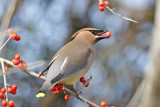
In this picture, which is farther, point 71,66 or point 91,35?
point 91,35

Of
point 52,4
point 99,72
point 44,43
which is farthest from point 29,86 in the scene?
point 52,4

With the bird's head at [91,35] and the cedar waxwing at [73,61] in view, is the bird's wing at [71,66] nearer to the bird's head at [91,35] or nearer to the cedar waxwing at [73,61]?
the cedar waxwing at [73,61]

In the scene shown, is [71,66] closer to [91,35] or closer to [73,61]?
[73,61]

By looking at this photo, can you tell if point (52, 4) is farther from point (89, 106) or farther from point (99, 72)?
point (89, 106)

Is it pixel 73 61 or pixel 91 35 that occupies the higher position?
pixel 91 35

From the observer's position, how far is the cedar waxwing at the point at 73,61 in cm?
332

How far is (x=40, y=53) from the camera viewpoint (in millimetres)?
6664

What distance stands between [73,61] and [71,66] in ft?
0.32

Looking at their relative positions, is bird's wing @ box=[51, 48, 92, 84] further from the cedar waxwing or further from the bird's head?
the bird's head

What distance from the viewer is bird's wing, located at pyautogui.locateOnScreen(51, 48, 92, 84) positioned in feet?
10.9

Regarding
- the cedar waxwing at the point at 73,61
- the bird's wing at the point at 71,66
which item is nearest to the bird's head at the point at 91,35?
the cedar waxwing at the point at 73,61

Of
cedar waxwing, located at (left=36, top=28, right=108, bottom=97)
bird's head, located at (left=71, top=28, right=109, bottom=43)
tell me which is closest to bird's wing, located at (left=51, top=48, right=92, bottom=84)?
cedar waxwing, located at (left=36, top=28, right=108, bottom=97)

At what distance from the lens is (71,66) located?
3.56 m

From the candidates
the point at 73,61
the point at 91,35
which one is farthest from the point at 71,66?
the point at 91,35
